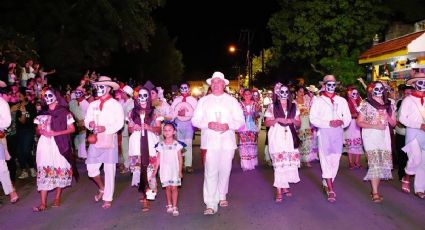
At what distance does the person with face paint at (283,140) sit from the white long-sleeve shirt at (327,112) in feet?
1.09

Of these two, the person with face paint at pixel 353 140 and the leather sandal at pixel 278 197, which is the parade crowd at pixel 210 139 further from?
the person with face paint at pixel 353 140

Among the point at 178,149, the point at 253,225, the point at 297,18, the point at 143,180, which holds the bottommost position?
the point at 253,225

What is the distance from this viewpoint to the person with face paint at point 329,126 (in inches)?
349

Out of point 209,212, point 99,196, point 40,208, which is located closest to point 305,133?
point 209,212

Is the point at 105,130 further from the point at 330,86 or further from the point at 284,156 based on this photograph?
the point at 330,86

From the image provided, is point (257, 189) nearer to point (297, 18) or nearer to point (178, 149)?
point (178, 149)

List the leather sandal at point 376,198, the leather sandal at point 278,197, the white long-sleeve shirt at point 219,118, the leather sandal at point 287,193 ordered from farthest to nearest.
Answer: the leather sandal at point 287,193 → the leather sandal at point 278,197 → the leather sandal at point 376,198 → the white long-sleeve shirt at point 219,118

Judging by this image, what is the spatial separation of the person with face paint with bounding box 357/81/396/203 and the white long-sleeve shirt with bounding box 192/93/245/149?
7.39ft

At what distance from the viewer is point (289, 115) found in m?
9.01

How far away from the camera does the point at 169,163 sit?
8172mm

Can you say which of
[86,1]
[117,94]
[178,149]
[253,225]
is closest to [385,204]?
[253,225]

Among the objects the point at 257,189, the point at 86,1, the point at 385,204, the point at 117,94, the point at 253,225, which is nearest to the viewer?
the point at 253,225

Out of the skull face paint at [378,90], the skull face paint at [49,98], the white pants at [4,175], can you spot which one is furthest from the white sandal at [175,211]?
the skull face paint at [378,90]

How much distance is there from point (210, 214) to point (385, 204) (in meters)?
2.94
